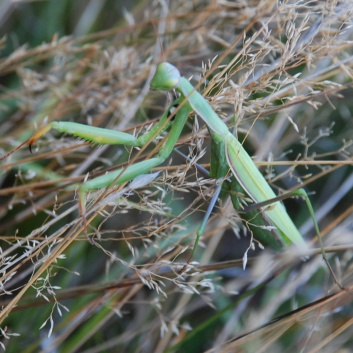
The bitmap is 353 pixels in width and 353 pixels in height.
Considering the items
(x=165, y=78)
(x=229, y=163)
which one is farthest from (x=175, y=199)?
(x=165, y=78)

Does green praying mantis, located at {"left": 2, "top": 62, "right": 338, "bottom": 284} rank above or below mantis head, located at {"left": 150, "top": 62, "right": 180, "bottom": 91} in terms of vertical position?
below

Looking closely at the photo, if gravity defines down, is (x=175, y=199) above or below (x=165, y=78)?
below

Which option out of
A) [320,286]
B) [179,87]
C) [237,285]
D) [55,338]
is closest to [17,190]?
[55,338]

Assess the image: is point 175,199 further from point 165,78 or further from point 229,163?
point 165,78

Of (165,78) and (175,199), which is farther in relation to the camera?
(175,199)

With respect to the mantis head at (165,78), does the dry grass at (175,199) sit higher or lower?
lower

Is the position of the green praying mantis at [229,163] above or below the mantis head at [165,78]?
below
